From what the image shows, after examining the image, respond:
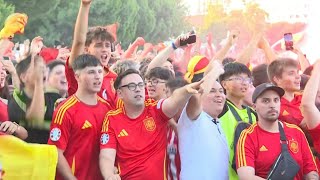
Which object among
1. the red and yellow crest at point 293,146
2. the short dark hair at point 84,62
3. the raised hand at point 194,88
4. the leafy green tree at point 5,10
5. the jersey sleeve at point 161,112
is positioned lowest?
the red and yellow crest at point 293,146

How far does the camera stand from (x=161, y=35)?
4603 centimetres

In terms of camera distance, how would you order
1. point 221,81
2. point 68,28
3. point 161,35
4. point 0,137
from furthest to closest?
point 161,35 < point 68,28 < point 221,81 < point 0,137

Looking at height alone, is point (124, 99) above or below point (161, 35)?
below

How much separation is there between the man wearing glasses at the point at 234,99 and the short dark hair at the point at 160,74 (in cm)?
48

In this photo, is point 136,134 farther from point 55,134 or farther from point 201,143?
point 55,134

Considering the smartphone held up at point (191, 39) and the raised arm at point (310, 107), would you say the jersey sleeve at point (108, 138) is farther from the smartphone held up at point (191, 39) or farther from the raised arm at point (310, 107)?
the raised arm at point (310, 107)

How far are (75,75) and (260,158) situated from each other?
164cm

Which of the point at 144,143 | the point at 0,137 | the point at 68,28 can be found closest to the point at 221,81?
the point at 144,143

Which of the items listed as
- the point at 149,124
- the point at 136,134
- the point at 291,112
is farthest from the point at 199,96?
the point at 291,112

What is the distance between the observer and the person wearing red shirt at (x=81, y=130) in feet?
15.3

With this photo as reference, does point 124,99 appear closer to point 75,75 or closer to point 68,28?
point 75,75

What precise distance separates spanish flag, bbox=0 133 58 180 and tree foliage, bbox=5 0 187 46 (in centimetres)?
2804

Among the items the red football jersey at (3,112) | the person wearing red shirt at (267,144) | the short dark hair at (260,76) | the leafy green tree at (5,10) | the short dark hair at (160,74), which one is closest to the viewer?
the person wearing red shirt at (267,144)

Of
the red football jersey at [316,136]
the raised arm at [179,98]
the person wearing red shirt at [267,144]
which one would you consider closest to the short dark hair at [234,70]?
the person wearing red shirt at [267,144]
